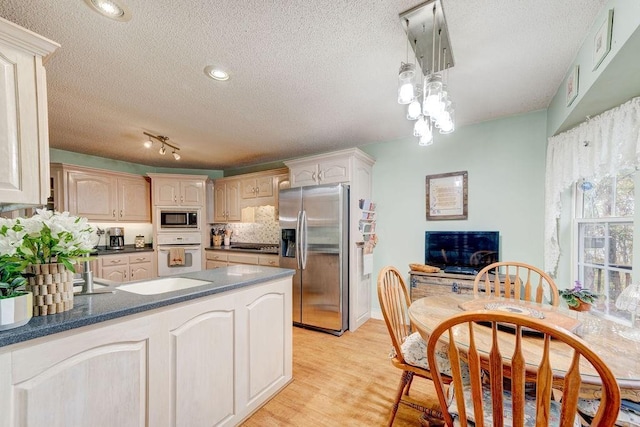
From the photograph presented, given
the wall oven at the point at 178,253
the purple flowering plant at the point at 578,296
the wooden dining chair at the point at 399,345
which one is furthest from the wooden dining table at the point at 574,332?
the wall oven at the point at 178,253

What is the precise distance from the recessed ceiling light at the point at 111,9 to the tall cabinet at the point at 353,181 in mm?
2305

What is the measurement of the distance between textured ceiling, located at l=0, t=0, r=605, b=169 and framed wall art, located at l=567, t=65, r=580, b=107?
10cm

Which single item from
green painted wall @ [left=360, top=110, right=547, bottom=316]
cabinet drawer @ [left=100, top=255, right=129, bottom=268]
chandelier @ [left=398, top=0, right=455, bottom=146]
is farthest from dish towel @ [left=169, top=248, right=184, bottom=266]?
chandelier @ [left=398, top=0, right=455, bottom=146]

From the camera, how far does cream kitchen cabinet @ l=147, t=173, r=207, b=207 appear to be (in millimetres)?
4695

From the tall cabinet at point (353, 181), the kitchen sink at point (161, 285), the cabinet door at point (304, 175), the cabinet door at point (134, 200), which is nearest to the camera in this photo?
the kitchen sink at point (161, 285)

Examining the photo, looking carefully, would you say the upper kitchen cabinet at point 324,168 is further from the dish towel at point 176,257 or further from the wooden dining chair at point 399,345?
the dish towel at point 176,257

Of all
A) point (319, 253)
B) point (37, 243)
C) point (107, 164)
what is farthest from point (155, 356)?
point (107, 164)

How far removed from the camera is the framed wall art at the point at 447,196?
10.4 ft

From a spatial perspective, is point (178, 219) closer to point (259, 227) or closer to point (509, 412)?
point (259, 227)

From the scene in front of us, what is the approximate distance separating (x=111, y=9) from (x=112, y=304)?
147 cm

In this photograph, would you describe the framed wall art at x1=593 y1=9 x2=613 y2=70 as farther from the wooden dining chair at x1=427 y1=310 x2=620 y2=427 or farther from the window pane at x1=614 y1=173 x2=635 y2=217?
the wooden dining chair at x1=427 y1=310 x2=620 y2=427

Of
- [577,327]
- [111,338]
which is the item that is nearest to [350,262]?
[577,327]

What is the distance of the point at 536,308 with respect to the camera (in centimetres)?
163

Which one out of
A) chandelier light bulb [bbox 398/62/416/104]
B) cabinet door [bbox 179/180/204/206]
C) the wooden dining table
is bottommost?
the wooden dining table
